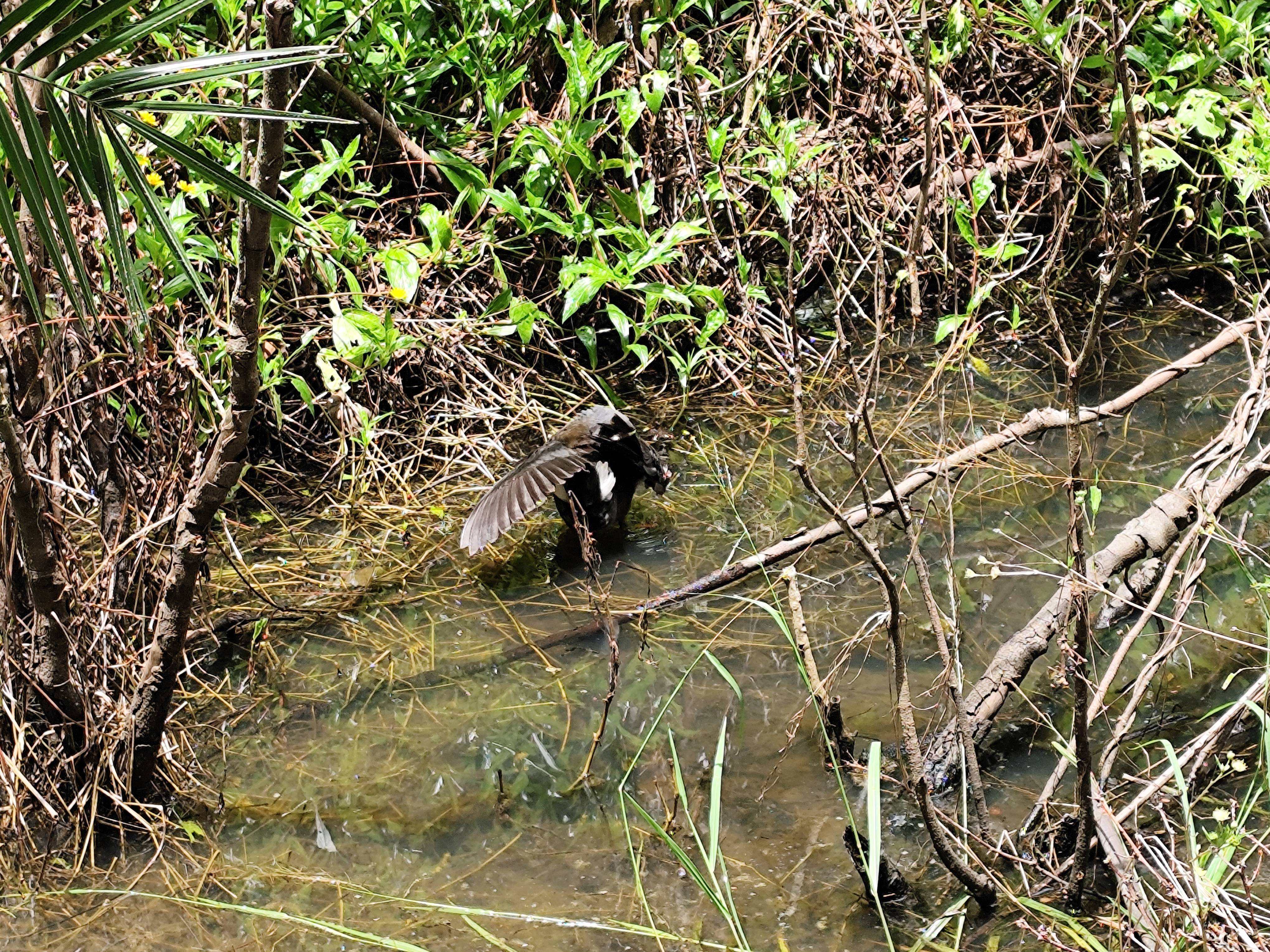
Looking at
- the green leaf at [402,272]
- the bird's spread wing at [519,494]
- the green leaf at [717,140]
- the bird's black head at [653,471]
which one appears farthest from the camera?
the green leaf at [717,140]

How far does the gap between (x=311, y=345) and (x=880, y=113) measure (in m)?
2.23

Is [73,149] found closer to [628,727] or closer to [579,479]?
[628,727]

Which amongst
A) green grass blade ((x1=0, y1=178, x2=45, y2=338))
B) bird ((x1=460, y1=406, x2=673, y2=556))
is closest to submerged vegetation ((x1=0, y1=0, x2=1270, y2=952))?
green grass blade ((x1=0, y1=178, x2=45, y2=338))

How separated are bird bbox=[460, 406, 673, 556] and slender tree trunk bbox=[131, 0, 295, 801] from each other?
85cm

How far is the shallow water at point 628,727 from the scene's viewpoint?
206cm

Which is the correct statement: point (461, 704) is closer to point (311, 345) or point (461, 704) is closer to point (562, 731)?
point (562, 731)

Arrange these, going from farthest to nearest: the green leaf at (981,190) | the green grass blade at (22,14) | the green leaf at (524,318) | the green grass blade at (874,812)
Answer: the green leaf at (981,190) → the green leaf at (524,318) → the green grass blade at (874,812) → the green grass blade at (22,14)

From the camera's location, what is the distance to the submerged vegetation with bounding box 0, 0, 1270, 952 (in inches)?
78.3

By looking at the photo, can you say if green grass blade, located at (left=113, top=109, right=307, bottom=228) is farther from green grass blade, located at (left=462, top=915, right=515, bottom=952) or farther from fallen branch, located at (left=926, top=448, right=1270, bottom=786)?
fallen branch, located at (left=926, top=448, right=1270, bottom=786)

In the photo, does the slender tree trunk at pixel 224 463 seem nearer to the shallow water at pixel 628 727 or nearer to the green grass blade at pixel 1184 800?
the shallow water at pixel 628 727

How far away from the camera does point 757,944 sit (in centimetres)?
196

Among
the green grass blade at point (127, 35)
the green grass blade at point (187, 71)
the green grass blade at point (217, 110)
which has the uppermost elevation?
the green grass blade at point (127, 35)

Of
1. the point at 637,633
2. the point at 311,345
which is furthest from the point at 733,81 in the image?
the point at 637,633

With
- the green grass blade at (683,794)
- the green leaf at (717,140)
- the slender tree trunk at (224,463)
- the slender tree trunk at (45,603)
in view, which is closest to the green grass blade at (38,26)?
the slender tree trunk at (224,463)
